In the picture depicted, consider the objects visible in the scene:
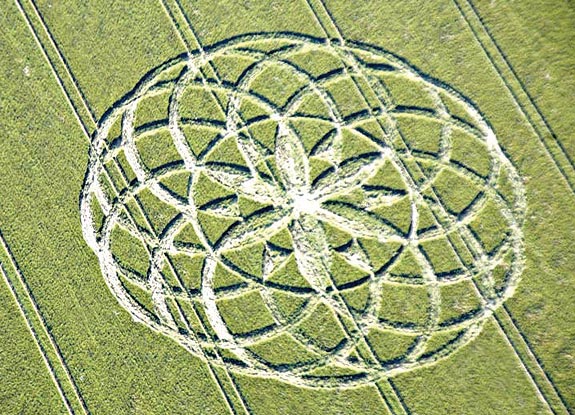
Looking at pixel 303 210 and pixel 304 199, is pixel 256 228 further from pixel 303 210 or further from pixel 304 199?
pixel 304 199

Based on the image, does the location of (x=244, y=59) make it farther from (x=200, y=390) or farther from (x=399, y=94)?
(x=200, y=390)

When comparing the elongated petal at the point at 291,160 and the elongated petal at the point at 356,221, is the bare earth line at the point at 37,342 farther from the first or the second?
the elongated petal at the point at 356,221

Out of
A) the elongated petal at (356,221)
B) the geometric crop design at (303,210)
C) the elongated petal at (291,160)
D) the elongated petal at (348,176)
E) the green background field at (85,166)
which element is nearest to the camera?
the green background field at (85,166)

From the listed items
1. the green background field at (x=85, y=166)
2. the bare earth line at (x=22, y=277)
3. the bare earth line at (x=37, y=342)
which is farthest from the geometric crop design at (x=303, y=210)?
the bare earth line at (x=37, y=342)

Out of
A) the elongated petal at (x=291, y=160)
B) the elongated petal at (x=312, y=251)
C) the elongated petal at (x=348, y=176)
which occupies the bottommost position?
the elongated petal at (x=312, y=251)

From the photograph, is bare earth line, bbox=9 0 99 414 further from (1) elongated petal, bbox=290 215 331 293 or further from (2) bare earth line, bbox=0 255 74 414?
(1) elongated petal, bbox=290 215 331 293

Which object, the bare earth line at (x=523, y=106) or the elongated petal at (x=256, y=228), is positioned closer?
the bare earth line at (x=523, y=106)

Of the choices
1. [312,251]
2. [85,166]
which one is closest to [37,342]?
[85,166]

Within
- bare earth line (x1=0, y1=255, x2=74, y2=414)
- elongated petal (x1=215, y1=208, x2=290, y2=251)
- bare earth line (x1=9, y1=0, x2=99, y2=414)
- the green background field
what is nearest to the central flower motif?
elongated petal (x1=215, y1=208, x2=290, y2=251)

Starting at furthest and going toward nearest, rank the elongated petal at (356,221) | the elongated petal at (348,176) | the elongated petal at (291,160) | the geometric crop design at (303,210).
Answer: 1. the elongated petal at (291,160)
2. the elongated petal at (348,176)
3. the elongated petal at (356,221)
4. the geometric crop design at (303,210)
